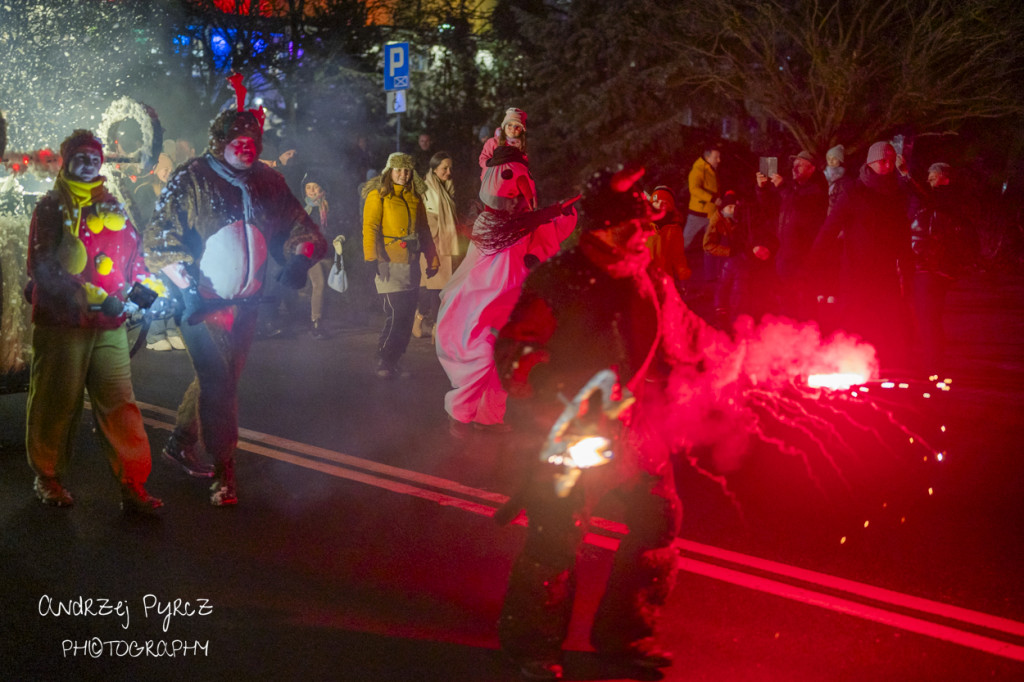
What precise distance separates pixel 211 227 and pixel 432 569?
6.94ft

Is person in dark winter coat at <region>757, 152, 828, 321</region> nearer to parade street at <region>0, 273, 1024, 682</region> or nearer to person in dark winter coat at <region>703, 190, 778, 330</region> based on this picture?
person in dark winter coat at <region>703, 190, 778, 330</region>

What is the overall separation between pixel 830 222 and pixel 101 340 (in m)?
7.80

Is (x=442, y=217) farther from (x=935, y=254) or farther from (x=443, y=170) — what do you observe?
(x=935, y=254)

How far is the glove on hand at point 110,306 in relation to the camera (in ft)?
18.0

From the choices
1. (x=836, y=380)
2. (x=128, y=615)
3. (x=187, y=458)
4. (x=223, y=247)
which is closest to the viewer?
(x=128, y=615)

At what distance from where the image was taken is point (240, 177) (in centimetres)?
564

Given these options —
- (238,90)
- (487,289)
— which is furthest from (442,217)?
(238,90)

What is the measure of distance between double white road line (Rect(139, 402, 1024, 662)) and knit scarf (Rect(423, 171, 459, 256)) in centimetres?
570

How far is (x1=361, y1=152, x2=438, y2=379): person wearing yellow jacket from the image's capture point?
1022 centimetres

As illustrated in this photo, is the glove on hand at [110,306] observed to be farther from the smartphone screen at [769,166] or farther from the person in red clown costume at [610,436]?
the smartphone screen at [769,166]

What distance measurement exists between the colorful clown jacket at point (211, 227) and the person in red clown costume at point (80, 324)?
0.23 m

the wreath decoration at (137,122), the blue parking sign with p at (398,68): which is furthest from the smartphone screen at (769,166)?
the wreath decoration at (137,122)

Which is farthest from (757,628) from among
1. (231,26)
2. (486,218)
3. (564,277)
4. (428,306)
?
(231,26)

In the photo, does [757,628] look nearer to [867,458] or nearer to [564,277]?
[564,277]
